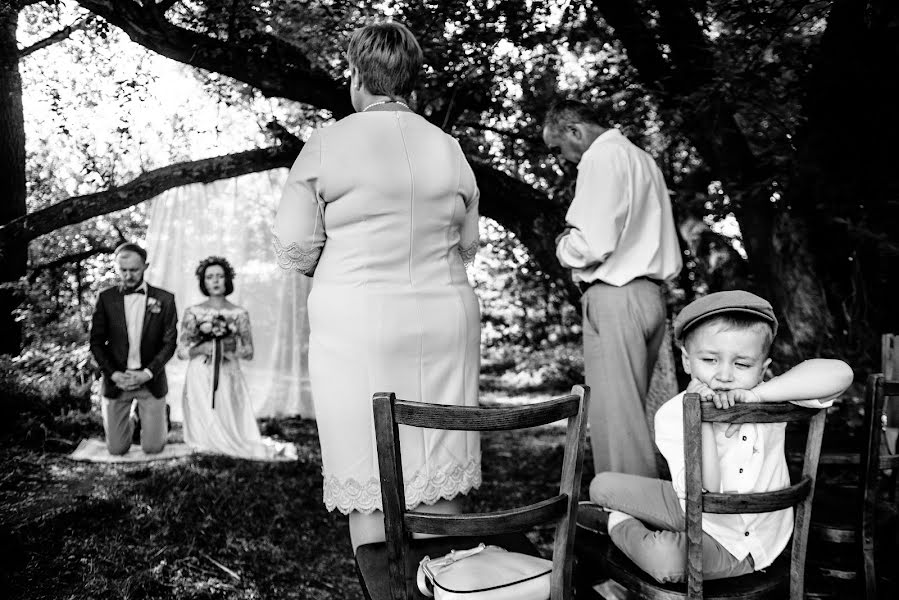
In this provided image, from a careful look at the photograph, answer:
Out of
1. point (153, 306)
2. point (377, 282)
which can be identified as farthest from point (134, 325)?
point (377, 282)

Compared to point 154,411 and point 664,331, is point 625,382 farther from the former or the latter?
point 154,411

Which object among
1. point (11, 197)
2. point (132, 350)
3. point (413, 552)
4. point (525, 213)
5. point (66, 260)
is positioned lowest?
point (413, 552)

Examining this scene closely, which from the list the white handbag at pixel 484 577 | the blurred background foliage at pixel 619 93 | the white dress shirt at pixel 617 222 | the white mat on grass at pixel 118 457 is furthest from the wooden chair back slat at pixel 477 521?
the white mat on grass at pixel 118 457

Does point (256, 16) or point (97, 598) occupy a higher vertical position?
point (256, 16)

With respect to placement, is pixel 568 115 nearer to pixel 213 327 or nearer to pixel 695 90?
pixel 695 90

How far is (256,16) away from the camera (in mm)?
4934

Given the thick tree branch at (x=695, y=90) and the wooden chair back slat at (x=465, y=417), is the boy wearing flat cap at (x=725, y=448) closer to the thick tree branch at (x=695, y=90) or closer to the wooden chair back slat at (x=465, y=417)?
the wooden chair back slat at (x=465, y=417)

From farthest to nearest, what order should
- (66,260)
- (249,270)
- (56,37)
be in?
(249,270), (66,260), (56,37)

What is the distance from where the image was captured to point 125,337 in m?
6.42

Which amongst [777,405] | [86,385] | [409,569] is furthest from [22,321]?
[777,405]

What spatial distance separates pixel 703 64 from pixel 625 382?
283cm

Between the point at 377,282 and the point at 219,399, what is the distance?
4.87 meters

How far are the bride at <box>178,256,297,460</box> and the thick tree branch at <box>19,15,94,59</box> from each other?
238 centimetres

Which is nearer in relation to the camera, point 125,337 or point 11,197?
point 125,337
